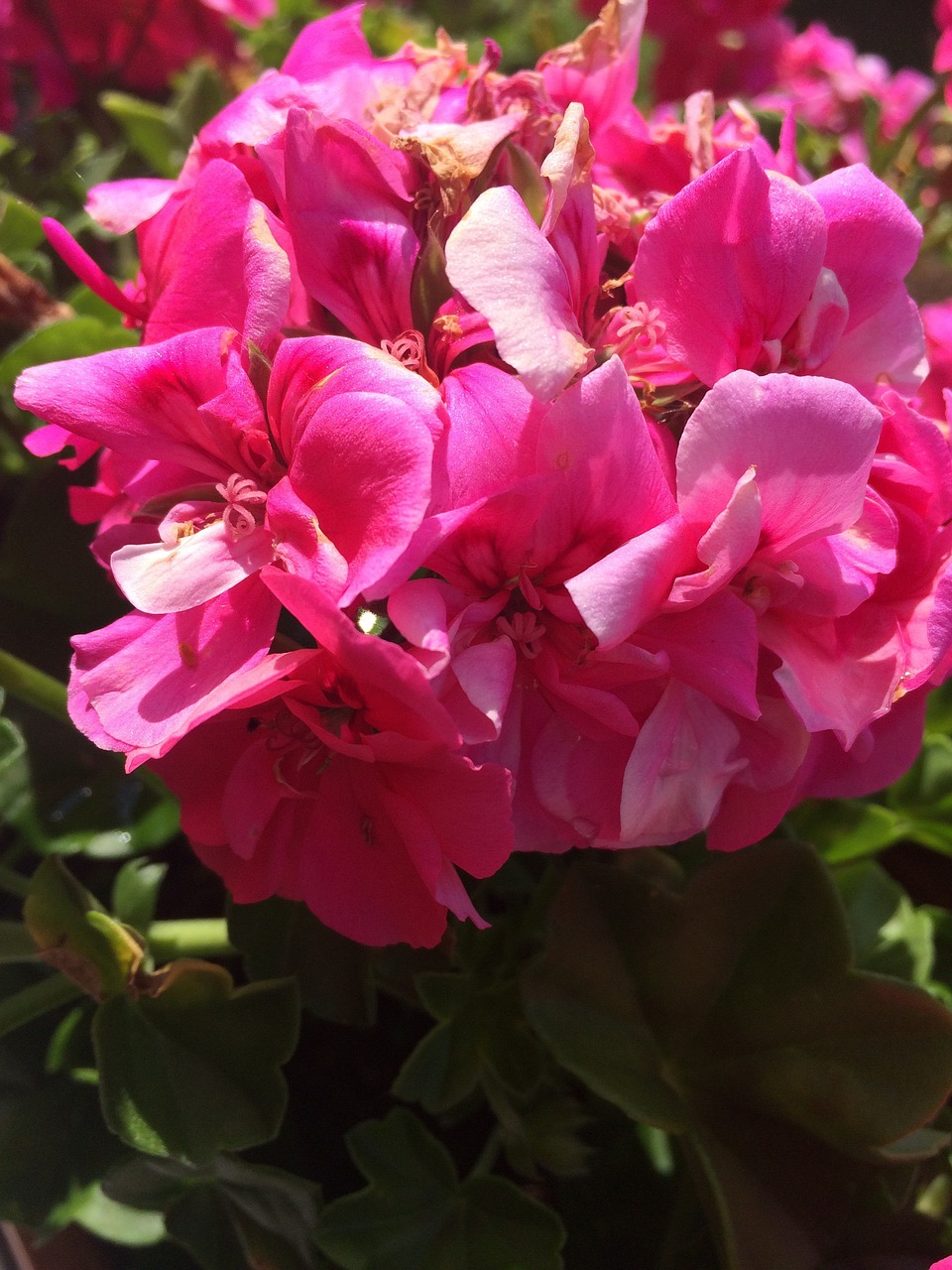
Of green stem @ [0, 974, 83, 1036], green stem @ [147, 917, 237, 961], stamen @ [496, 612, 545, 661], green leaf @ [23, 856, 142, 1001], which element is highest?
stamen @ [496, 612, 545, 661]

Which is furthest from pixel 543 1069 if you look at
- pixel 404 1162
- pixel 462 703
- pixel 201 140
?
pixel 201 140

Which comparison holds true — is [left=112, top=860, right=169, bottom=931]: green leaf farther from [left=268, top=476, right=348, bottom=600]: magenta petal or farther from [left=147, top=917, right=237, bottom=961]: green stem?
[left=268, top=476, right=348, bottom=600]: magenta petal

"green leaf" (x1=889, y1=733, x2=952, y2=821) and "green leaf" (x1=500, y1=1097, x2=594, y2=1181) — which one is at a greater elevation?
"green leaf" (x1=500, y1=1097, x2=594, y2=1181)

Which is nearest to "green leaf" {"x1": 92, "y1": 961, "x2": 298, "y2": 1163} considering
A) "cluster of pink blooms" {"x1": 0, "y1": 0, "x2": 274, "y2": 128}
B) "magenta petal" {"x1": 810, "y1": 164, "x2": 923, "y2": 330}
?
"magenta petal" {"x1": 810, "y1": 164, "x2": 923, "y2": 330}

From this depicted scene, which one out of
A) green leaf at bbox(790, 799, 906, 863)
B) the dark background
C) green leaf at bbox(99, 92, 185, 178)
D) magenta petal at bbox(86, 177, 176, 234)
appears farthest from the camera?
the dark background

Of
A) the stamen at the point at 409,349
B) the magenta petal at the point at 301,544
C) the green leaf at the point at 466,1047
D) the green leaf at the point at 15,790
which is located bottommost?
the green leaf at the point at 466,1047

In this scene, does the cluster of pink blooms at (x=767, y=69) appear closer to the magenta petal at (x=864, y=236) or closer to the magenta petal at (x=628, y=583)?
the magenta petal at (x=864, y=236)

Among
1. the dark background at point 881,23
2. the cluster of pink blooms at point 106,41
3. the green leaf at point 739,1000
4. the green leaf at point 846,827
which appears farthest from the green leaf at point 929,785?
the dark background at point 881,23
